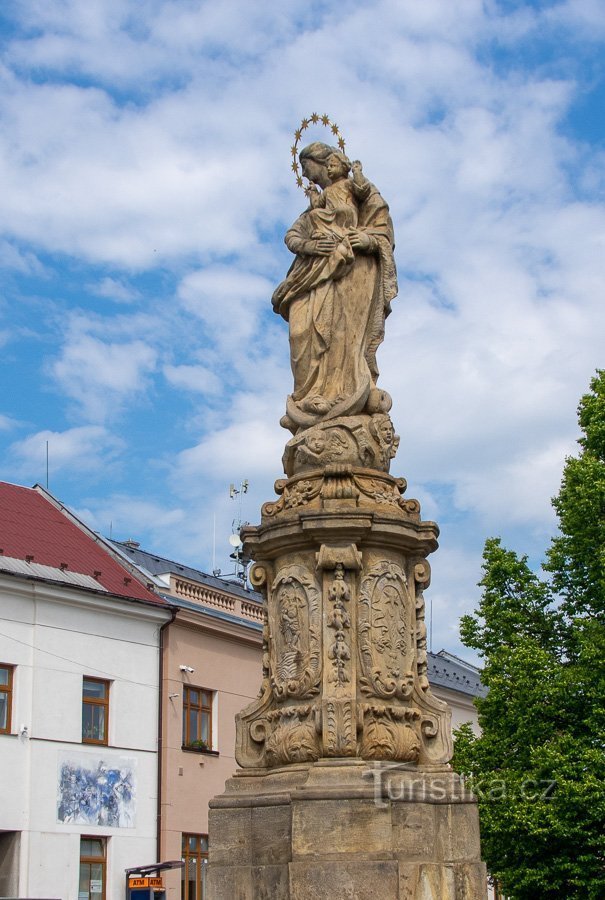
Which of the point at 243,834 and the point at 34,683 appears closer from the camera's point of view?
the point at 243,834

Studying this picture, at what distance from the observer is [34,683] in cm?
2494

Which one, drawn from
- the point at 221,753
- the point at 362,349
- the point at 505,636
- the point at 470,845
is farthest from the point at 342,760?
the point at 221,753

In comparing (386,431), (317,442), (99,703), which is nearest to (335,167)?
(386,431)

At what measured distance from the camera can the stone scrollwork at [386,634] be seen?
372 inches

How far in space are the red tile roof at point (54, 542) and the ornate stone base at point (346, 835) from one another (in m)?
17.5

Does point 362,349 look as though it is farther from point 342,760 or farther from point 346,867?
point 346,867

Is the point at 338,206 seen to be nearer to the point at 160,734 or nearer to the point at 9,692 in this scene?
the point at 9,692

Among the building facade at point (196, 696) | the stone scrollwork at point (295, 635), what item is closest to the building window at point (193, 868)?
the building facade at point (196, 696)

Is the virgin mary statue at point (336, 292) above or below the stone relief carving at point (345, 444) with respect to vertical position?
above

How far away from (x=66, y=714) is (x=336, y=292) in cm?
1657

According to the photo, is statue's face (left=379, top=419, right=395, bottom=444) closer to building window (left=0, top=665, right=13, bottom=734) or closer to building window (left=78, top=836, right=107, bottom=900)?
building window (left=0, top=665, right=13, bottom=734)

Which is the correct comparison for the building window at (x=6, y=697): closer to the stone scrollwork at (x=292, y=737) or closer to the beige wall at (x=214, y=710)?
the beige wall at (x=214, y=710)

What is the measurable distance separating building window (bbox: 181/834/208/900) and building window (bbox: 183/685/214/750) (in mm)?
1911

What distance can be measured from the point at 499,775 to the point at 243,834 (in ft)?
38.4
